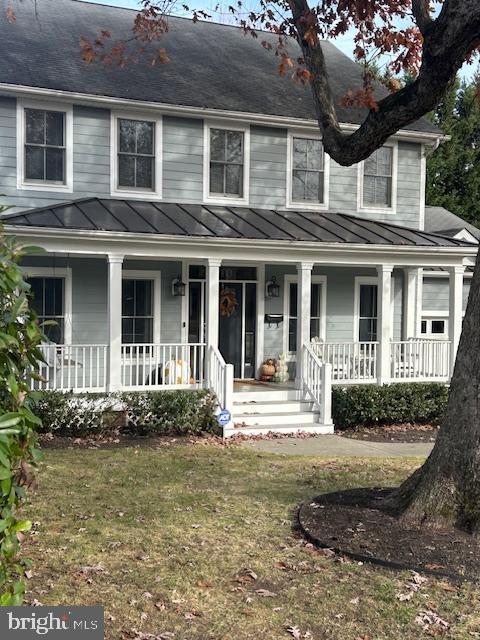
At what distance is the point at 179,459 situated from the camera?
32.8 feet

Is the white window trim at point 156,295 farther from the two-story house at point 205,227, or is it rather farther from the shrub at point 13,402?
the shrub at point 13,402

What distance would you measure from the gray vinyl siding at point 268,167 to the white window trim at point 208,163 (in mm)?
123

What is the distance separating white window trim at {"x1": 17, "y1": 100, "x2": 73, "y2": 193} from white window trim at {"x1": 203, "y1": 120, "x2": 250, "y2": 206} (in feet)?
9.21

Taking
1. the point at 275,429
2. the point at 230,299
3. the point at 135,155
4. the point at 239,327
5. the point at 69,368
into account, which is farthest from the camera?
the point at 239,327

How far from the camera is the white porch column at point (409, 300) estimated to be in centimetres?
1630

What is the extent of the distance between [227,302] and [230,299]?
0.32 ft

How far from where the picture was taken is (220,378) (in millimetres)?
12414

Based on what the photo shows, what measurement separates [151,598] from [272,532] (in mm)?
1834

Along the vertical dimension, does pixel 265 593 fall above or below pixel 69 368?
below

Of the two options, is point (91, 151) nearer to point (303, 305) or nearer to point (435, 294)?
point (303, 305)

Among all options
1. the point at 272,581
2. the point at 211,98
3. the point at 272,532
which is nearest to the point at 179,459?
the point at 272,532

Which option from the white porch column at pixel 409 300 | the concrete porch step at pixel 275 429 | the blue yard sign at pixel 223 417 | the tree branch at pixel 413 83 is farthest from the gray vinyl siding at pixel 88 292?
the tree branch at pixel 413 83

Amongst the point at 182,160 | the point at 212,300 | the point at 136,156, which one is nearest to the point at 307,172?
the point at 182,160

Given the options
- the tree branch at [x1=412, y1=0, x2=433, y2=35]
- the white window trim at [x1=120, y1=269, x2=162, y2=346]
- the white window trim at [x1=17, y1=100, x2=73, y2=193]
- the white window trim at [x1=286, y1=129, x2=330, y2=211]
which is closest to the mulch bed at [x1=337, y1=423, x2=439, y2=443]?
the white window trim at [x1=120, y1=269, x2=162, y2=346]
